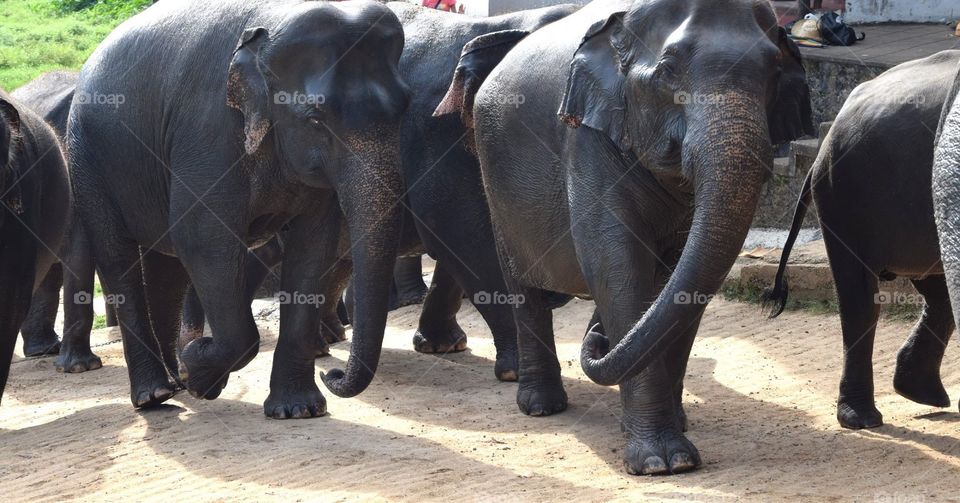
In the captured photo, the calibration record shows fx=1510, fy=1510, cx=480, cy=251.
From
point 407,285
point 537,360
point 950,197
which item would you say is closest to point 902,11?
point 407,285

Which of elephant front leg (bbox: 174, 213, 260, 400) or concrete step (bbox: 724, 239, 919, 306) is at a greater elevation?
elephant front leg (bbox: 174, 213, 260, 400)

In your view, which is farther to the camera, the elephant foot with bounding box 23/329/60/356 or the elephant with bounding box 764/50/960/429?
the elephant foot with bounding box 23/329/60/356

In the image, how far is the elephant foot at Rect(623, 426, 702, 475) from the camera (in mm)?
5719

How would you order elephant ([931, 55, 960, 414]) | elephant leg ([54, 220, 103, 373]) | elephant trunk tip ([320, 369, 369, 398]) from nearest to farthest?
elephant ([931, 55, 960, 414]) → elephant trunk tip ([320, 369, 369, 398]) → elephant leg ([54, 220, 103, 373])

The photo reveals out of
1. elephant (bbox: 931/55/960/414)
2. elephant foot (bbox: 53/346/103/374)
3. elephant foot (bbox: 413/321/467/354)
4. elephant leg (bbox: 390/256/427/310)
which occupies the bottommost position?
elephant leg (bbox: 390/256/427/310)

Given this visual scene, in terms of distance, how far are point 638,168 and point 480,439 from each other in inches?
58.9

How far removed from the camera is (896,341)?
814 centimetres

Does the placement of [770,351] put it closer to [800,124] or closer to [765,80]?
[800,124]

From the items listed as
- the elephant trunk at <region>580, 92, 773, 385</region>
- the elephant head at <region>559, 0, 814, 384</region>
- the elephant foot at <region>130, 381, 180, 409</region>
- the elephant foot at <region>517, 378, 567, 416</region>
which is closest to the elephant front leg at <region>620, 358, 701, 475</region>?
the elephant head at <region>559, 0, 814, 384</region>

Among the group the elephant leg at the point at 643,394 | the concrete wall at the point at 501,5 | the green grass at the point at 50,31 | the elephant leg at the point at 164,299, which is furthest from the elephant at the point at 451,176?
the green grass at the point at 50,31

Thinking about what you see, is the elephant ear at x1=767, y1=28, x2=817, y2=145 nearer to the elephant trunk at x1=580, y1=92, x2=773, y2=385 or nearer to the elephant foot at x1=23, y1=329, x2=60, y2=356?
the elephant trunk at x1=580, y1=92, x2=773, y2=385

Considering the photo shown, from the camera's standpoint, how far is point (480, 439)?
259 inches

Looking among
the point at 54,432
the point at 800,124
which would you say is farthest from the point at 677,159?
the point at 54,432

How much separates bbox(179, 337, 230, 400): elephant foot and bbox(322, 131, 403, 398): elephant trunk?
37.0 inches
